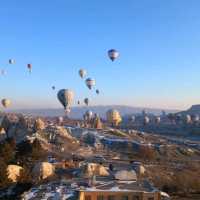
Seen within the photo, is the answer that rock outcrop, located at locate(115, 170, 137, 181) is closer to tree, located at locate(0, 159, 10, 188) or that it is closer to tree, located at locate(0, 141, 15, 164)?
tree, located at locate(0, 159, 10, 188)

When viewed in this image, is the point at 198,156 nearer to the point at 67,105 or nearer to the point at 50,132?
the point at 50,132

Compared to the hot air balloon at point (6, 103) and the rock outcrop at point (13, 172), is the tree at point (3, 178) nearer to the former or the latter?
the rock outcrop at point (13, 172)

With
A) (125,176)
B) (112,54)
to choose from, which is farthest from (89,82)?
(125,176)

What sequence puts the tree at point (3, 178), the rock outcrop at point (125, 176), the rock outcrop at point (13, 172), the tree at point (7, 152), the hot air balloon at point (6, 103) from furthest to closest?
the hot air balloon at point (6, 103), the tree at point (7, 152), the rock outcrop at point (13, 172), the tree at point (3, 178), the rock outcrop at point (125, 176)

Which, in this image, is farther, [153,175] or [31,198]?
[153,175]

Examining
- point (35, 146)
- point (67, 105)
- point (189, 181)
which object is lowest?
point (189, 181)

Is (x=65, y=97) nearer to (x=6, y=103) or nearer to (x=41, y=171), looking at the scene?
(x=41, y=171)

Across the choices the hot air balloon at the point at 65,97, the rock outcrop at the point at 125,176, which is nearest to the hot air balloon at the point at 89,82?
Result: the hot air balloon at the point at 65,97

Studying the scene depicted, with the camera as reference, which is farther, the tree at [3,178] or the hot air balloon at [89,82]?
the hot air balloon at [89,82]

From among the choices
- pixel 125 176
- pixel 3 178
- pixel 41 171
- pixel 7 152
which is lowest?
pixel 41 171

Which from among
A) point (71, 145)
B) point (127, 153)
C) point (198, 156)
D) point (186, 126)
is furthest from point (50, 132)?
point (186, 126)

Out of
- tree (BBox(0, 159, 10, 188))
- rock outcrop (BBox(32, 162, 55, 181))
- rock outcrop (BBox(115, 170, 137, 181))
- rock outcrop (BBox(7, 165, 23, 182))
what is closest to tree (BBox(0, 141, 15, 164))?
rock outcrop (BBox(32, 162, 55, 181))
